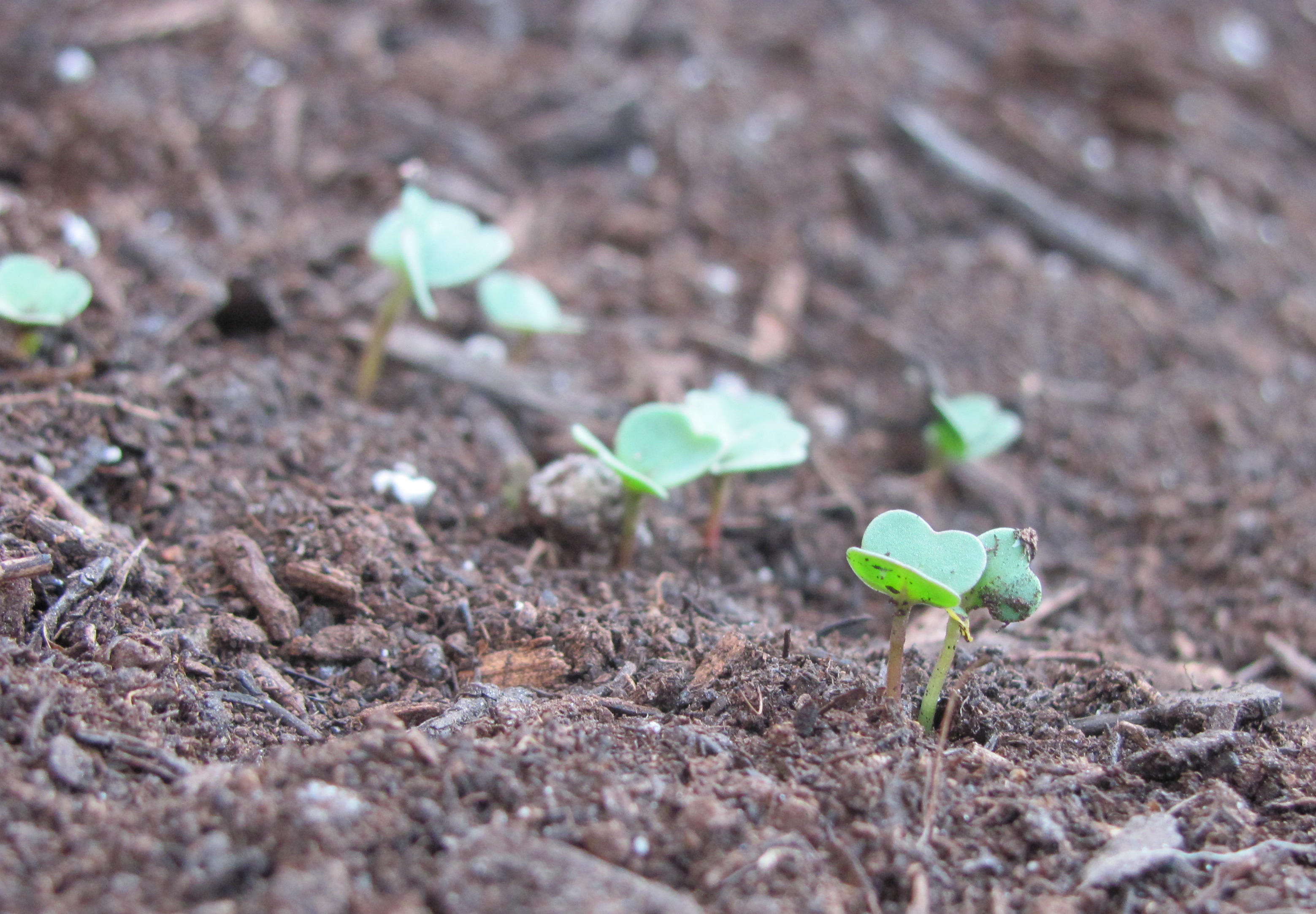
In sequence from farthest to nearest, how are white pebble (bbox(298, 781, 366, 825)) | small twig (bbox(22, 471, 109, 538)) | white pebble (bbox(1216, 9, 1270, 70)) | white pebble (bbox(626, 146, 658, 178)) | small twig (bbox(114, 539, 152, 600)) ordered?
white pebble (bbox(1216, 9, 1270, 70)) → white pebble (bbox(626, 146, 658, 178)) → small twig (bbox(22, 471, 109, 538)) → small twig (bbox(114, 539, 152, 600)) → white pebble (bbox(298, 781, 366, 825))

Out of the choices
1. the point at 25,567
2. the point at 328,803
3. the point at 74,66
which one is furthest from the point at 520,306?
the point at 74,66

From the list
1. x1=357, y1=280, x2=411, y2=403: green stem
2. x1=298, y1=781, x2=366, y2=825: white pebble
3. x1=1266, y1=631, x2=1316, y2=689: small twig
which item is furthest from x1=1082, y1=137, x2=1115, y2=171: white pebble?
x1=298, y1=781, x2=366, y2=825: white pebble

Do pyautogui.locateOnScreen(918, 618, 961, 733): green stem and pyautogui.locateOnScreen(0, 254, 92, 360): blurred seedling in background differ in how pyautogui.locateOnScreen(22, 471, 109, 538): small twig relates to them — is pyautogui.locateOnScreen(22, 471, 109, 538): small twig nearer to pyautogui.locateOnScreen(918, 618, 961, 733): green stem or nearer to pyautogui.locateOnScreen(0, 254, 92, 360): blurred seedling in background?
pyautogui.locateOnScreen(0, 254, 92, 360): blurred seedling in background

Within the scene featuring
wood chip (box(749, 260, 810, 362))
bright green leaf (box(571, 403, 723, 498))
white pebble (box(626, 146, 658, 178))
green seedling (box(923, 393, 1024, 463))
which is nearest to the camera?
bright green leaf (box(571, 403, 723, 498))

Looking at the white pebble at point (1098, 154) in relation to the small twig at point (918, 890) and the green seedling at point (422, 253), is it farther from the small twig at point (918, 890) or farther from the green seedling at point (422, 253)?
the small twig at point (918, 890)

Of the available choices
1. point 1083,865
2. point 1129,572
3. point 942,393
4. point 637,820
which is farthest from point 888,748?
point 942,393

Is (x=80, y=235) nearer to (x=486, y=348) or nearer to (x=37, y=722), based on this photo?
(x=486, y=348)

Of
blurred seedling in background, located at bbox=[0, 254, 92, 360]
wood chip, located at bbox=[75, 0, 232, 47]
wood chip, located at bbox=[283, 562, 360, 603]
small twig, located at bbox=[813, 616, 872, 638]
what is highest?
wood chip, located at bbox=[75, 0, 232, 47]
